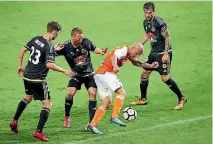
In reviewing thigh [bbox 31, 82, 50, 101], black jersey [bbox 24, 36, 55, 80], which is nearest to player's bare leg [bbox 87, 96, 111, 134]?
thigh [bbox 31, 82, 50, 101]

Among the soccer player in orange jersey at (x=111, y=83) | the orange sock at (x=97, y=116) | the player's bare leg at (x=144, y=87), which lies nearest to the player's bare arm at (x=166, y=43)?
the player's bare leg at (x=144, y=87)

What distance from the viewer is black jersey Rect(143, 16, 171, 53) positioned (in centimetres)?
1300

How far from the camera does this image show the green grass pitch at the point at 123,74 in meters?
11.5

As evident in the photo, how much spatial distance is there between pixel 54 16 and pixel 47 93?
9689 mm

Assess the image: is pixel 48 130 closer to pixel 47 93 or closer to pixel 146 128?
pixel 47 93

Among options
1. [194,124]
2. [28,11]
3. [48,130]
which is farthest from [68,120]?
[28,11]

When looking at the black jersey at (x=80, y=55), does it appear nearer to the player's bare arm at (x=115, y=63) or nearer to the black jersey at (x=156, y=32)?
the player's bare arm at (x=115, y=63)

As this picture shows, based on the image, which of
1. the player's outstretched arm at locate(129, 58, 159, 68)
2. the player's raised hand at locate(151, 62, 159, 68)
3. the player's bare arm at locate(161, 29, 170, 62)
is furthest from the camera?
the player's bare arm at locate(161, 29, 170, 62)

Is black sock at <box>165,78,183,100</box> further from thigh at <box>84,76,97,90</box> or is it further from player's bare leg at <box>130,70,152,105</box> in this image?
thigh at <box>84,76,97,90</box>

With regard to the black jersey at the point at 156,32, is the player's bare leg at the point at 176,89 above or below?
below

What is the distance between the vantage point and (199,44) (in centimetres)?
1895

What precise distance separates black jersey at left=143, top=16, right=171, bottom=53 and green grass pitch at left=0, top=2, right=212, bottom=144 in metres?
1.36

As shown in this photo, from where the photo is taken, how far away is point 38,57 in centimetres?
1090

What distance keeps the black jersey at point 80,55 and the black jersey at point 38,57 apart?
0.79 m
